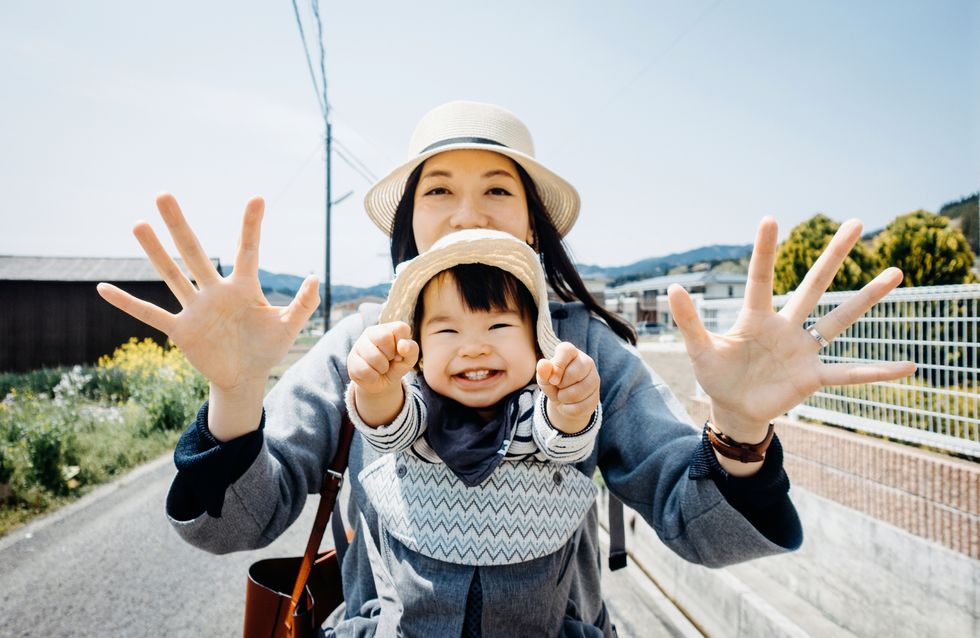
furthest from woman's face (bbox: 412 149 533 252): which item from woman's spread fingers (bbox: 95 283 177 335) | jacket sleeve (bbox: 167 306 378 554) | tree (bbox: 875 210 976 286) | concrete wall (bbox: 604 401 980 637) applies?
tree (bbox: 875 210 976 286)

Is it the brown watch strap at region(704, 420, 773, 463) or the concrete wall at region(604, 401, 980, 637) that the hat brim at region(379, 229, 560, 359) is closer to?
the brown watch strap at region(704, 420, 773, 463)

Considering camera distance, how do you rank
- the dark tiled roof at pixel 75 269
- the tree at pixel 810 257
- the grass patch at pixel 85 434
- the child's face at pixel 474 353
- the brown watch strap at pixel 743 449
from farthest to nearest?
the dark tiled roof at pixel 75 269, the tree at pixel 810 257, the grass patch at pixel 85 434, the child's face at pixel 474 353, the brown watch strap at pixel 743 449

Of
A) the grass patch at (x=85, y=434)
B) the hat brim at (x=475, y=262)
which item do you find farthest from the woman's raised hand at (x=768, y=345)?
the grass patch at (x=85, y=434)

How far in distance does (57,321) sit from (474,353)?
19.9 metres

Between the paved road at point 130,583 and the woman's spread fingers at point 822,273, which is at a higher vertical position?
the woman's spread fingers at point 822,273

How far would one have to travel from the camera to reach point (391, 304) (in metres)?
1.42

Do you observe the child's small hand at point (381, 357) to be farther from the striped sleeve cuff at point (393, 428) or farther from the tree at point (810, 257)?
the tree at point (810, 257)

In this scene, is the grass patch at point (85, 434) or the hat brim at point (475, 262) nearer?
the hat brim at point (475, 262)

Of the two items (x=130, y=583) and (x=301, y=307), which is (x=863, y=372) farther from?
(x=130, y=583)

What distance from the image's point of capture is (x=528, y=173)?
5.80 feet

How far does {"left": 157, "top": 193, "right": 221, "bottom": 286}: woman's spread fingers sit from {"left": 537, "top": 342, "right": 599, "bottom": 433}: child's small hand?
2.73 ft

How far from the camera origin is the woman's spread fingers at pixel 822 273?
1080 millimetres

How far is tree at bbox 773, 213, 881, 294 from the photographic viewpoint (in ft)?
41.3

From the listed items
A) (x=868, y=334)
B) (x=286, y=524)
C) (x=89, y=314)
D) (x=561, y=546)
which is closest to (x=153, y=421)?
(x=286, y=524)
